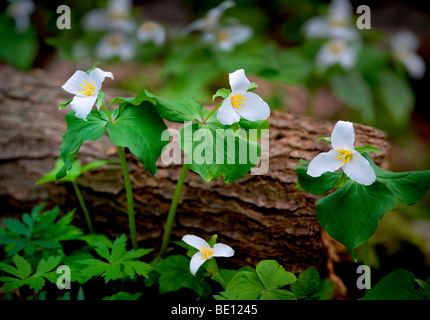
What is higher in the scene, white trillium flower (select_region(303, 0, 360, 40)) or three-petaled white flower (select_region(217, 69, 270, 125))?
white trillium flower (select_region(303, 0, 360, 40))

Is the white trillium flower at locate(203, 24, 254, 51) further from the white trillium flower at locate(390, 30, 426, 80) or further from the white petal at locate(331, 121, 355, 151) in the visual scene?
the white petal at locate(331, 121, 355, 151)

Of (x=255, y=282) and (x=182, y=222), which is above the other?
(x=182, y=222)

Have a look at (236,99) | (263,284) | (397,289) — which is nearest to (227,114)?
(236,99)

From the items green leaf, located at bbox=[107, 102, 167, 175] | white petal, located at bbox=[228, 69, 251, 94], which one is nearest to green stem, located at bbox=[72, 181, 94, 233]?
green leaf, located at bbox=[107, 102, 167, 175]

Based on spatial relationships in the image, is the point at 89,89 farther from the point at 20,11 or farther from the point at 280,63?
the point at 20,11

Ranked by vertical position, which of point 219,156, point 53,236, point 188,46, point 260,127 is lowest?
point 53,236
